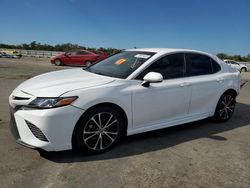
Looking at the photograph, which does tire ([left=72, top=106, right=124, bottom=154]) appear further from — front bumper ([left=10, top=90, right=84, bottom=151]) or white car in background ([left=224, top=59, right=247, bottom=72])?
white car in background ([left=224, top=59, right=247, bottom=72])

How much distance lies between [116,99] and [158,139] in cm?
128

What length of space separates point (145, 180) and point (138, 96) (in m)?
1.32

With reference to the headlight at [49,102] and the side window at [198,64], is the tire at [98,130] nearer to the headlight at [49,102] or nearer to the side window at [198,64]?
the headlight at [49,102]

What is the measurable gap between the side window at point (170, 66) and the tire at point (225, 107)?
4.55 ft

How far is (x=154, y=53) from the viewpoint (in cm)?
476

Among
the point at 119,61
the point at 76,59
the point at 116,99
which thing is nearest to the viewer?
the point at 116,99

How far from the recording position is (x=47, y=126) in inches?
136

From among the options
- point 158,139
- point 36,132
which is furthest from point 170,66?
point 36,132

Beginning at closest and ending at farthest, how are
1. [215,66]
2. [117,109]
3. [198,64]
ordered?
[117,109] → [198,64] → [215,66]

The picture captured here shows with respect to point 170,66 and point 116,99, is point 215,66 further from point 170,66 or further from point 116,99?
point 116,99

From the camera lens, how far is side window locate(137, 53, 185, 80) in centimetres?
459

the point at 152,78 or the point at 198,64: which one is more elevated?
the point at 198,64

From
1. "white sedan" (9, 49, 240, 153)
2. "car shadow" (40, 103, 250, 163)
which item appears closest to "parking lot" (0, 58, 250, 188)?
"car shadow" (40, 103, 250, 163)

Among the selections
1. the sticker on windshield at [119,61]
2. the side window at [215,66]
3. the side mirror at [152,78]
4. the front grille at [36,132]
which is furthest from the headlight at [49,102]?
the side window at [215,66]
